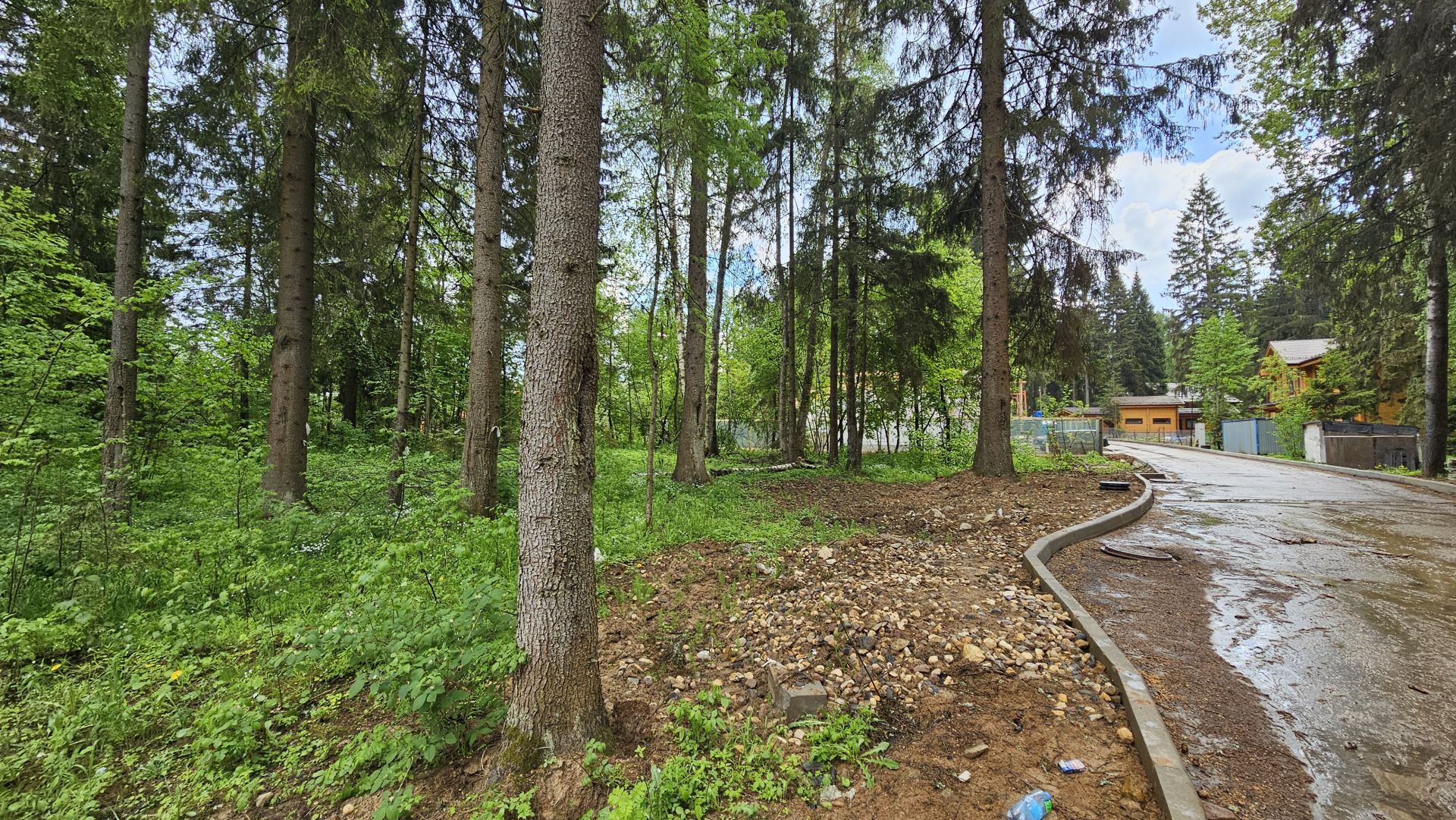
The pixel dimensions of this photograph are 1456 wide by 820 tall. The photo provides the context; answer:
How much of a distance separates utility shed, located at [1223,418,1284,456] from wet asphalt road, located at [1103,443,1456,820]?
18731 mm

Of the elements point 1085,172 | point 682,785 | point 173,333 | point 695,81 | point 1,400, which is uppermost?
point 1085,172

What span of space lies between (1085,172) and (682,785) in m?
11.8

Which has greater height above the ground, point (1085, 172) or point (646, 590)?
point (1085, 172)

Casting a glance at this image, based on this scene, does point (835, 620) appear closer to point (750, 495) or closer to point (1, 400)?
point (750, 495)

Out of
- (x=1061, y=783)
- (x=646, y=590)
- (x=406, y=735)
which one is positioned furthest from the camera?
(x=646, y=590)

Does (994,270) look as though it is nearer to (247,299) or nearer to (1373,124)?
(1373,124)

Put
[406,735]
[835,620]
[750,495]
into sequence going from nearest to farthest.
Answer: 1. [406,735]
2. [835,620]
3. [750,495]

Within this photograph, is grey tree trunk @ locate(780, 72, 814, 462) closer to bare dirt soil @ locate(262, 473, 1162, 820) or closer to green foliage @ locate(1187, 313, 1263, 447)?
bare dirt soil @ locate(262, 473, 1162, 820)

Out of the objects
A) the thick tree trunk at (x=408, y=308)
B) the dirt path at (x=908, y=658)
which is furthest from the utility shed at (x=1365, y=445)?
the thick tree trunk at (x=408, y=308)

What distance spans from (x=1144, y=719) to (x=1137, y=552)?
385 centimetres

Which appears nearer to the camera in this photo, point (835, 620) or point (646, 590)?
point (835, 620)

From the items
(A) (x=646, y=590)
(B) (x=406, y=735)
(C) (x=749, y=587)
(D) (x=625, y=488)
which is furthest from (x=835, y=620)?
(D) (x=625, y=488)

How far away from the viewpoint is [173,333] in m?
5.61

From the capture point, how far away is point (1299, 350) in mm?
28312
